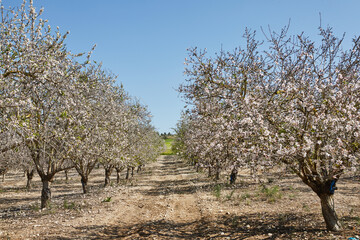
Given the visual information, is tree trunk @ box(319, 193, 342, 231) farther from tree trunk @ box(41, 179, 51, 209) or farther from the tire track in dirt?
tree trunk @ box(41, 179, 51, 209)

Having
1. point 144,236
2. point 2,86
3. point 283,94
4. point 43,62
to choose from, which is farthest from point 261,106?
point 2,86

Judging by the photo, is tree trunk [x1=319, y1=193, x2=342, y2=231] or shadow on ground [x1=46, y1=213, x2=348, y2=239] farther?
shadow on ground [x1=46, y1=213, x2=348, y2=239]

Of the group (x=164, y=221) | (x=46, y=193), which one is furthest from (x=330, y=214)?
(x=46, y=193)

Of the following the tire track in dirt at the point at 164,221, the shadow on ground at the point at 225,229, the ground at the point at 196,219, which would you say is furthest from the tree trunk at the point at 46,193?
the shadow on ground at the point at 225,229

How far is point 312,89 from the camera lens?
31.2ft

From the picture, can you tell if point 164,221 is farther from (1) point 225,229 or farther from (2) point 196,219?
(1) point 225,229

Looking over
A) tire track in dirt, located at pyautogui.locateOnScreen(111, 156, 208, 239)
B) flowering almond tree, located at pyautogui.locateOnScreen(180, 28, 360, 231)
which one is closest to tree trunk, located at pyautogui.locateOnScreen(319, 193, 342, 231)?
flowering almond tree, located at pyautogui.locateOnScreen(180, 28, 360, 231)

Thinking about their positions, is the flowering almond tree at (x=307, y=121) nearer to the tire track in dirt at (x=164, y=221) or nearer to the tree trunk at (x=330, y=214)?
the tree trunk at (x=330, y=214)

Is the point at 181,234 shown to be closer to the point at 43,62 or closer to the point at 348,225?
the point at 348,225

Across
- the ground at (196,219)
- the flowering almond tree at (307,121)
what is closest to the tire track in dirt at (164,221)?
the ground at (196,219)

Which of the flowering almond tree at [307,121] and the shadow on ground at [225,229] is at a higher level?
the flowering almond tree at [307,121]

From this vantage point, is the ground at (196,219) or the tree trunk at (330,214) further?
the ground at (196,219)

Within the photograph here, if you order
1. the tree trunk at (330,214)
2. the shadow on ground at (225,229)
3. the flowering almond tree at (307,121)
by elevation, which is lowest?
the shadow on ground at (225,229)

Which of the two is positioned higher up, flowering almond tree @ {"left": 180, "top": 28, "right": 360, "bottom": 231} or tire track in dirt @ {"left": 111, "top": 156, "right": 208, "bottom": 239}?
flowering almond tree @ {"left": 180, "top": 28, "right": 360, "bottom": 231}
